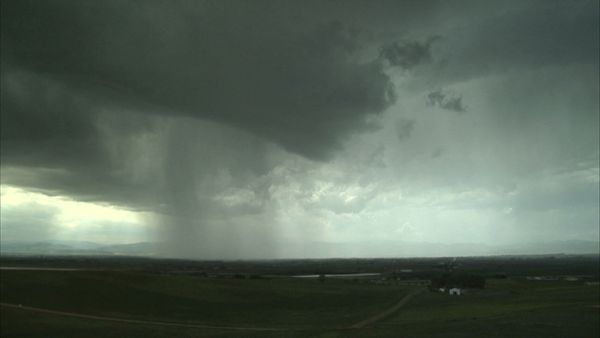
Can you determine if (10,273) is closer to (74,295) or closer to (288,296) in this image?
(74,295)

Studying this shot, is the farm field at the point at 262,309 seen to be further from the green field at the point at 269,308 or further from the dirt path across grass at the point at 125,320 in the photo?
the dirt path across grass at the point at 125,320

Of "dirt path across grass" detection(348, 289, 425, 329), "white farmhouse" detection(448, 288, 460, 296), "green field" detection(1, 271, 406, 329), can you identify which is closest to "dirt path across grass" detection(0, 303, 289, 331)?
"green field" detection(1, 271, 406, 329)

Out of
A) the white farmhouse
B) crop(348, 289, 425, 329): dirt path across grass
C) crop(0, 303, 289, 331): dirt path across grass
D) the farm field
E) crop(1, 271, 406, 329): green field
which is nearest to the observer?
the farm field

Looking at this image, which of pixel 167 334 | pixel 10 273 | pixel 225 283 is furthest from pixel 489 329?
pixel 10 273

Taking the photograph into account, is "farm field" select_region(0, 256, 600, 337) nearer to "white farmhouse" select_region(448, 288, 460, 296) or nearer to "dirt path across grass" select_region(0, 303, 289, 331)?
"dirt path across grass" select_region(0, 303, 289, 331)

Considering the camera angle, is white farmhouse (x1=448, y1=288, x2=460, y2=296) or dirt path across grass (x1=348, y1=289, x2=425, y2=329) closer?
dirt path across grass (x1=348, y1=289, x2=425, y2=329)

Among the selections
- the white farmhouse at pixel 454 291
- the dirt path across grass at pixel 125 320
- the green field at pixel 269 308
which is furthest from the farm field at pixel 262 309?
the white farmhouse at pixel 454 291

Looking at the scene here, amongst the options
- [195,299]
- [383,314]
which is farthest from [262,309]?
[383,314]

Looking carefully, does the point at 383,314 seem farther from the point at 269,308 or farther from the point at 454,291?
the point at 454,291

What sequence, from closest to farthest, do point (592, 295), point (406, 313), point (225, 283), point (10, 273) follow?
point (406, 313) < point (592, 295) < point (10, 273) < point (225, 283)
